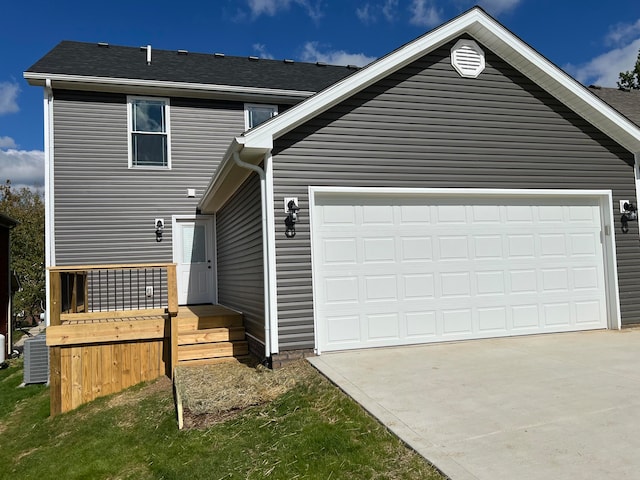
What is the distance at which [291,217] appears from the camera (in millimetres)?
6109

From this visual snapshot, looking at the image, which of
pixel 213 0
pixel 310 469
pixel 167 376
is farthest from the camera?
pixel 213 0

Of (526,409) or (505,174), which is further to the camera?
(505,174)

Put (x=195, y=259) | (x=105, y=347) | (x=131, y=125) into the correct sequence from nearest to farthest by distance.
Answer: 1. (x=105, y=347)
2. (x=131, y=125)
3. (x=195, y=259)

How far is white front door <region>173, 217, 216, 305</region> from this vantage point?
413 inches

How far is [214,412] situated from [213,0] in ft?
43.0

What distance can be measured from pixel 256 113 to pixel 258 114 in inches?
2.0

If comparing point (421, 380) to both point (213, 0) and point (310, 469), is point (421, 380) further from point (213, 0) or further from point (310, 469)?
point (213, 0)

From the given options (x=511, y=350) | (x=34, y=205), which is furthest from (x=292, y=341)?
(x=34, y=205)

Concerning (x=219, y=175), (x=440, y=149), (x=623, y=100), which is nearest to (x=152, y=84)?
(x=219, y=175)

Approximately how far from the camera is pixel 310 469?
3260 millimetres

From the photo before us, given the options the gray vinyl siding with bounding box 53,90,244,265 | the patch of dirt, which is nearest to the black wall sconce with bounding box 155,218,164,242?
the gray vinyl siding with bounding box 53,90,244,265

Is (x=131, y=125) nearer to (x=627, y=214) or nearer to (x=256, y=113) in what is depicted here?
(x=256, y=113)

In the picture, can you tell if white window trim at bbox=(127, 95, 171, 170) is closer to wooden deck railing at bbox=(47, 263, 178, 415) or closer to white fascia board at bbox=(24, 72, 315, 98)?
white fascia board at bbox=(24, 72, 315, 98)

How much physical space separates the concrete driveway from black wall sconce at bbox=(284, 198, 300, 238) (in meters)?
1.62
